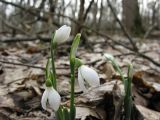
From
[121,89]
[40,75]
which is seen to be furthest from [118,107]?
[40,75]

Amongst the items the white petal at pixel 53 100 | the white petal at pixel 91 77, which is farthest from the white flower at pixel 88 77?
the white petal at pixel 53 100

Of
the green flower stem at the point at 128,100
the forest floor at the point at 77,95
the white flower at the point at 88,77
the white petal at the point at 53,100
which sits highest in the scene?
the white flower at the point at 88,77

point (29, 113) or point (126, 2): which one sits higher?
point (126, 2)

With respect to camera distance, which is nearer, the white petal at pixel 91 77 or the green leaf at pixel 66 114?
the white petal at pixel 91 77

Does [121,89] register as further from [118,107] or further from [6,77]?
[6,77]

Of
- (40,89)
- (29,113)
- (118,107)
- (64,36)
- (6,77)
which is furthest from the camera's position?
(6,77)

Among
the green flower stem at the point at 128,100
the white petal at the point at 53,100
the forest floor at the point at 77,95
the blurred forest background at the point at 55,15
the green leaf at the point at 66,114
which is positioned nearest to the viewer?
the white petal at the point at 53,100

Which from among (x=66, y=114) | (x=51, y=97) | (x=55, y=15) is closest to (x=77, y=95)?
(x=66, y=114)

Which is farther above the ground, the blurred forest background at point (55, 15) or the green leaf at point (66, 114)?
the blurred forest background at point (55, 15)

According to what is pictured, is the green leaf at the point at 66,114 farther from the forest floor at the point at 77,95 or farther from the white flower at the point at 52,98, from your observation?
the forest floor at the point at 77,95

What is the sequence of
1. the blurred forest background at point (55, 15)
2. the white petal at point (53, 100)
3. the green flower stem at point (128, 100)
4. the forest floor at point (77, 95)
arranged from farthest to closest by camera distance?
the blurred forest background at point (55, 15) → the forest floor at point (77, 95) → the green flower stem at point (128, 100) → the white petal at point (53, 100)

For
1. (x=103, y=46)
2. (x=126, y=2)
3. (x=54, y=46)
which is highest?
(x=126, y=2)
